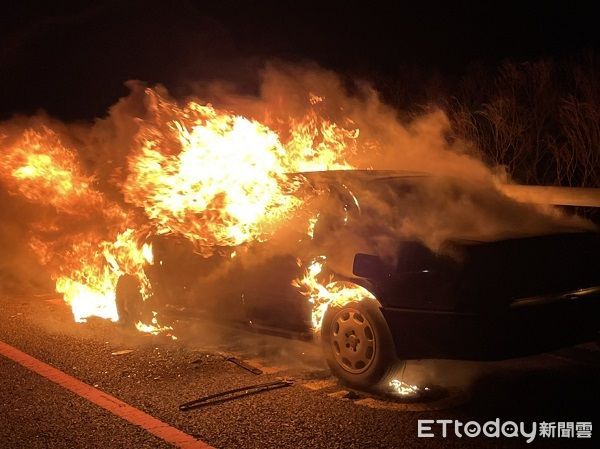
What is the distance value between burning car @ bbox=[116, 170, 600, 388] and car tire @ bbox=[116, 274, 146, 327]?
866 millimetres

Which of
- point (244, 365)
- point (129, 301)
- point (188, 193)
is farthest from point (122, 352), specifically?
point (188, 193)

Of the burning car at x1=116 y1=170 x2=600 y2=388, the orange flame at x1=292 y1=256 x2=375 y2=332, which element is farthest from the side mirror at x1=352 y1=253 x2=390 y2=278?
the orange flame at x1=292 y1=256 x2=375 y2=332

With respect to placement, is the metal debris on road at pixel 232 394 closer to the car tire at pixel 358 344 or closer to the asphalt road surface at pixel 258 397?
the asphalt road surface at pixel 258 397

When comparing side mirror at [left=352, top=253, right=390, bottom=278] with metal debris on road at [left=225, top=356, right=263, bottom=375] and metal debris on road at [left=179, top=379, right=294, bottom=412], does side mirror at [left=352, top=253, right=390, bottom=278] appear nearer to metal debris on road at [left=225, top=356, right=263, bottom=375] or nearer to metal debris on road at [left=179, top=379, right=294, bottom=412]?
metal debris on road at [left=179, top=379, right=294, bottom=412]

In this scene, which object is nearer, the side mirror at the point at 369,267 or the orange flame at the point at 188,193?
the side mirror at the point at 369,267

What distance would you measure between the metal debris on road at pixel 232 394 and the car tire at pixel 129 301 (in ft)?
6.62

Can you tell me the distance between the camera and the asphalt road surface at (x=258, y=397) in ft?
14.5

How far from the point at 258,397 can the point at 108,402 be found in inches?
42.3

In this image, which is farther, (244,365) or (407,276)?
(244,365)

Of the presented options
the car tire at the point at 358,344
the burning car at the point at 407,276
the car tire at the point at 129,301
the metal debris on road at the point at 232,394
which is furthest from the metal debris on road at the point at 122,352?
the car tire at the point at 358,344

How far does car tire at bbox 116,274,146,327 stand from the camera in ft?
23.0

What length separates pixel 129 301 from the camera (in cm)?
706

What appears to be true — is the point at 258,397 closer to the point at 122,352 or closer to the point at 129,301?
the point at 122,352

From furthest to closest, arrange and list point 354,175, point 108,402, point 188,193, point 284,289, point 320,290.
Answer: point 188,193
point 354,175
point 284,289
point 320,290
point 108,402
